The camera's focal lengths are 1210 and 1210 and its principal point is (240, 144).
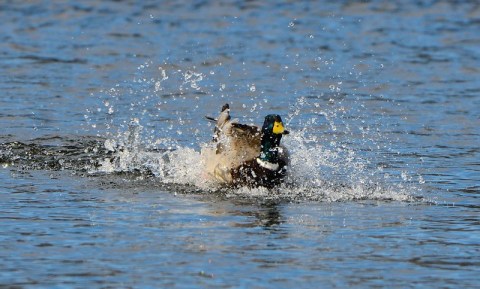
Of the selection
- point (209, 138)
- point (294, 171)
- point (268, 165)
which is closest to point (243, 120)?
point (209, 138)

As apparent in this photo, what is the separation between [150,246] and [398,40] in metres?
18.4

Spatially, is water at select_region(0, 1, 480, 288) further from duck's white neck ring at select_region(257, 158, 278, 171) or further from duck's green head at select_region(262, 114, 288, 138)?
duck's green head at select_region(262, 114, 288, 138)

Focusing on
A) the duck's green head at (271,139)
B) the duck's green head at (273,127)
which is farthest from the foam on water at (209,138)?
the duck's green head at (273,127)

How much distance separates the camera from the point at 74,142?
1623 cm

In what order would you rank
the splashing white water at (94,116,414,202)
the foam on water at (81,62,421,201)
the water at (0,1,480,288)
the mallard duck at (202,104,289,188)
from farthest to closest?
the foam on water at (81,62,421,201)
the mallard duck at (202,104,289,188)
the splashing white water at (94,116,414,202)
the water at (0,1,480,288)

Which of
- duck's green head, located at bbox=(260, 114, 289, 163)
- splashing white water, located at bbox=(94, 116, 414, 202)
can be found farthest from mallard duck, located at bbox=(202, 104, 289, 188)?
splashing white water, located at bbox=(94, 116, 414, 202)

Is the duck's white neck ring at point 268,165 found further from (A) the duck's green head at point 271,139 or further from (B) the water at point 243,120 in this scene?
(B) the water at point 243,120

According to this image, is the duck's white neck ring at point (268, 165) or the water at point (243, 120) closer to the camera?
the water at point (243, 120)

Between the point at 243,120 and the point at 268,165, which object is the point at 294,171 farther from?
the point at 243,120

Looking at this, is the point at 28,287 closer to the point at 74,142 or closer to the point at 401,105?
the point at 74,142

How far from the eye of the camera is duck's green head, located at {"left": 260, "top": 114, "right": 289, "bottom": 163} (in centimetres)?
1310

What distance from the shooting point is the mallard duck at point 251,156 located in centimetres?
1301

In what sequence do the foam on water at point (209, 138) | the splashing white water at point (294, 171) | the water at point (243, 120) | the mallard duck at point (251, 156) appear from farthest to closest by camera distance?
1. the foam on water at point (209, 138)
2. the mallard duck at point (251, 156)
3. the splashing white water at point (294, 171)
4. the water at point (243, 120)

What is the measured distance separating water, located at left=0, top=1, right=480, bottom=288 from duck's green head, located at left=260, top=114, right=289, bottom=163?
0.38 meters
